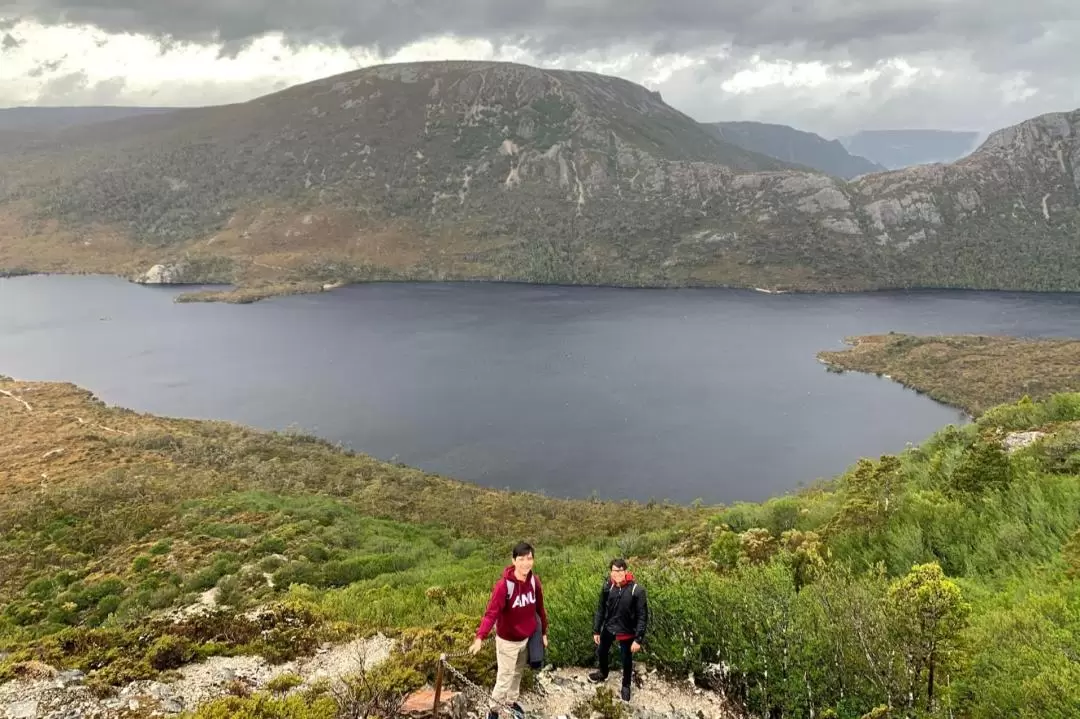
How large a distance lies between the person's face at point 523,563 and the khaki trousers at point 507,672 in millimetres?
873

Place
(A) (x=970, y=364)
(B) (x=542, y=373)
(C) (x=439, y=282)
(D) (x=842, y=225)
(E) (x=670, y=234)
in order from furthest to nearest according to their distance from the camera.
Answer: (E) (x=670, y=234), (D) (x=842, y=225), (C) (x=439, y=282), (B) (x=542, y=373), (A) (x=970, y=364)

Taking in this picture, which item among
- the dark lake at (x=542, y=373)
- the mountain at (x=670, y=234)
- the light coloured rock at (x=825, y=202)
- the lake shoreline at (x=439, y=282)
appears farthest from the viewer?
the light coloured rock at (x=825, y=202)

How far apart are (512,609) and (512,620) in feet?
0.42

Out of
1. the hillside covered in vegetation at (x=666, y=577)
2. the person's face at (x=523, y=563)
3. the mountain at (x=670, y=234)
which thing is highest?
the mountain at (x=670, y=234)

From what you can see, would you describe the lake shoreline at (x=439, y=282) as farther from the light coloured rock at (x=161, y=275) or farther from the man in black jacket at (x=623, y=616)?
the man in black jacket at (x=623, y=616)

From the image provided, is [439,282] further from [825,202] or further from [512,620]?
[512,620]

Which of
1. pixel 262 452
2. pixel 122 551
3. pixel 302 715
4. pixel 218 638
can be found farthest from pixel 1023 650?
pixel 262 452

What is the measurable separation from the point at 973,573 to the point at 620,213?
191 m

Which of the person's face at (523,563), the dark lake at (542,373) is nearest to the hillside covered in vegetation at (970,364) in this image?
the dark lake at (542,373)

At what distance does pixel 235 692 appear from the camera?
26.9ft

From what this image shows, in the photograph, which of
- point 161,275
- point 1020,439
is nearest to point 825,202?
point 161,275

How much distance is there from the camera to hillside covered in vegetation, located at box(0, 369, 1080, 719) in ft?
21.1

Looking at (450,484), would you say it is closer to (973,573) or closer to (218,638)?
(218,638)

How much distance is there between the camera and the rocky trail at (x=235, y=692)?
738cm
